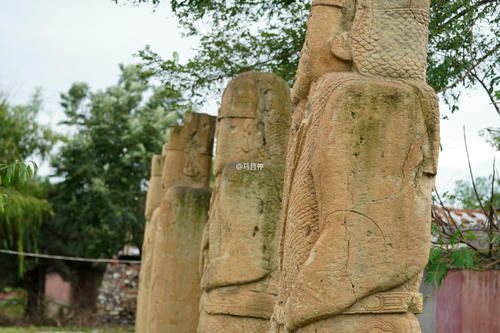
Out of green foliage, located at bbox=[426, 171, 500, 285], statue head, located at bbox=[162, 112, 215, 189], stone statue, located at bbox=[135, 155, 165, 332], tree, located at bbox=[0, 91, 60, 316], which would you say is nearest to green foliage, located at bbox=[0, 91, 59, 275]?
tree, located at bbox=[0, 91, 60, 316]

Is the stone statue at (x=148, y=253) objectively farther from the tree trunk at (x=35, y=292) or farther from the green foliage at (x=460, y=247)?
the tree trunk at (x=35, y=292)

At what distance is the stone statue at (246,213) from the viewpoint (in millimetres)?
6086

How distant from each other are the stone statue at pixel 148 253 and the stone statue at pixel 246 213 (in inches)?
143

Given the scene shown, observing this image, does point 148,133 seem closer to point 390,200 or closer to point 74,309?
point 74,309

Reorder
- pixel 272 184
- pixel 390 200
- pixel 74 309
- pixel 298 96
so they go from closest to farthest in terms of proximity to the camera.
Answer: pixel 390 200 → pixel 298 96 → pixel 272 184 → pixel 74 309

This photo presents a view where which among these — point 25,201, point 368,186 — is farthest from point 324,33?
point 25,201

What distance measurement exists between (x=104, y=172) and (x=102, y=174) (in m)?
0.08

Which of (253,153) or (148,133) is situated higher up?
(148,133)

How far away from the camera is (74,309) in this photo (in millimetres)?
19016

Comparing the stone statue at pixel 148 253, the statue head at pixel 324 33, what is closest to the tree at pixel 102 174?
the stone statue at pixel 148 253

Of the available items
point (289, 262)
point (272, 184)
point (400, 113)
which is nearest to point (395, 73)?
point (400, 113)

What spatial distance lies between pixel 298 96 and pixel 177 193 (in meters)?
4.45

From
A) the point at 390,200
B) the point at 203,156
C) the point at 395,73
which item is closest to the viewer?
the point at 390,200

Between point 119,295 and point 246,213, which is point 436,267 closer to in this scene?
point 246,213
